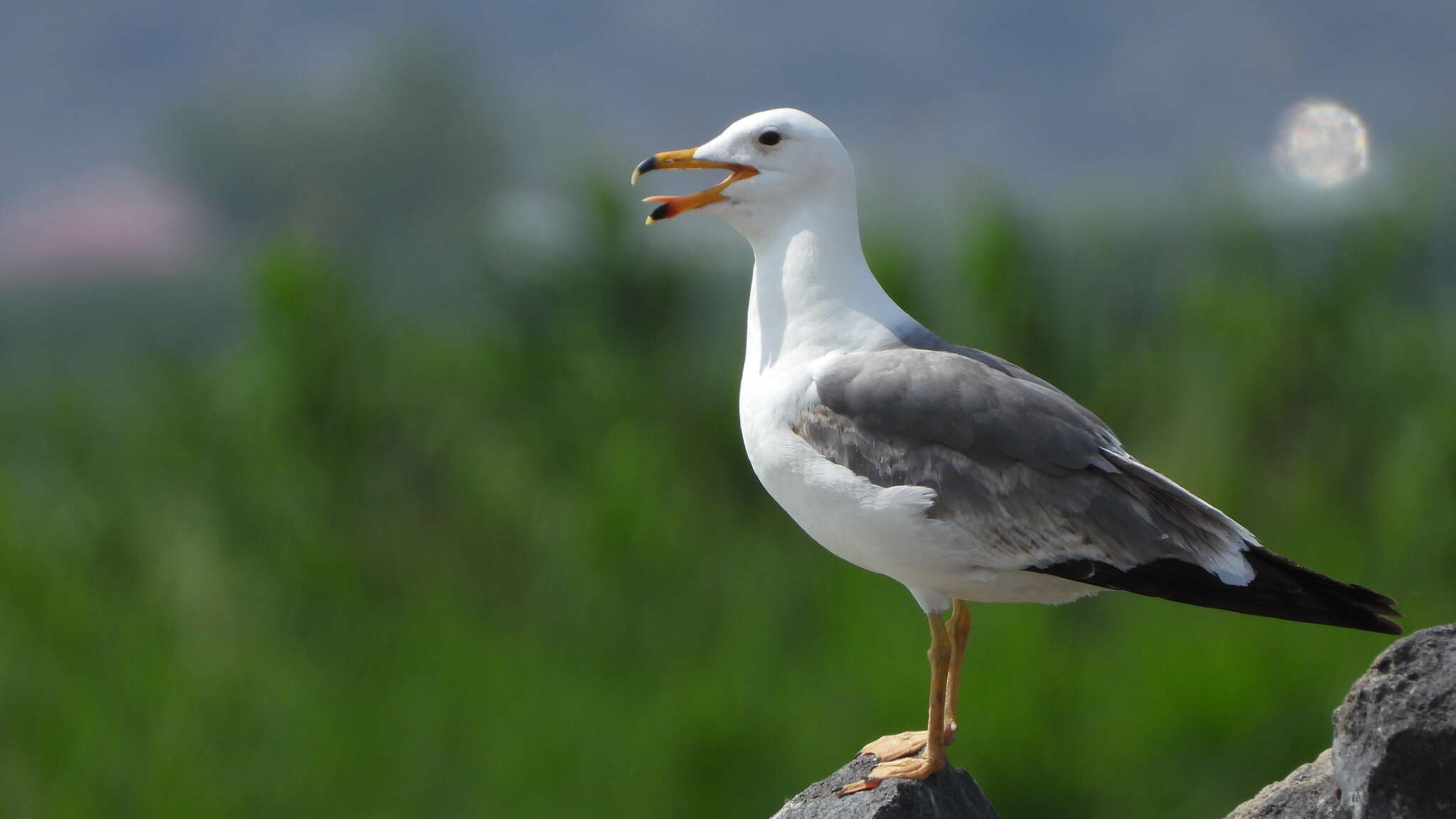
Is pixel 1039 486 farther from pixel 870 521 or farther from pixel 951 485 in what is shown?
pixel 870 521

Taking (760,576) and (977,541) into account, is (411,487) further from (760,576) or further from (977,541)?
(977,541)

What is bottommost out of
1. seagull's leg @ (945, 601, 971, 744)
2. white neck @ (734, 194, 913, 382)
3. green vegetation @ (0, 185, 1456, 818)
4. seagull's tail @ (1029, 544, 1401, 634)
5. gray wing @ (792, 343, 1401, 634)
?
green vegetation @ (0, 185, 1456, 818)

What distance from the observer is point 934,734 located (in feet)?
10.6

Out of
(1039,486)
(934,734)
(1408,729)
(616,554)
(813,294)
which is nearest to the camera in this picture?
(1408,729)

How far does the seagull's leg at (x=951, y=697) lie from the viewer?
3396 millimetres

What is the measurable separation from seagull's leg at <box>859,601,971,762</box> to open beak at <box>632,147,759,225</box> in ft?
3.55

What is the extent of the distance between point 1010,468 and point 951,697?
2.15ft

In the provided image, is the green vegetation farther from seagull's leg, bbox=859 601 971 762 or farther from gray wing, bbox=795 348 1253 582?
gray wing, bbox=795 348 1253 582

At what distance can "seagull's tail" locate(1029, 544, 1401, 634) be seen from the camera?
288 centimetres

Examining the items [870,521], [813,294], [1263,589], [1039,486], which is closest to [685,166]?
[813,294]

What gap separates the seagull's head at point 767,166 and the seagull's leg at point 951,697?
986 mm

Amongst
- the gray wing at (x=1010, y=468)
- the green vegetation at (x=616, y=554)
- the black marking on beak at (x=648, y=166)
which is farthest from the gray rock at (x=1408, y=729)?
the green vegetation at (x=616, y=554)

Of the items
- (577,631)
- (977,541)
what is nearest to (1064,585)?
(977,541)

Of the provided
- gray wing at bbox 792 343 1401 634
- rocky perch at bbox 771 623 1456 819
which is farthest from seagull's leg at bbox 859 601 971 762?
rocky perch at bbox 771 623 1456 819
